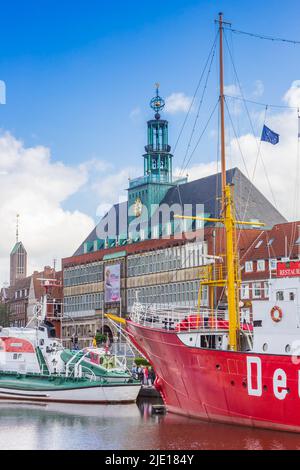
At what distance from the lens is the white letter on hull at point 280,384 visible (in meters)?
30.3

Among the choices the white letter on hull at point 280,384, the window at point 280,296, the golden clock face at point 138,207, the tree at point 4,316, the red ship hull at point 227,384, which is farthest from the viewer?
the tree at point 4,316

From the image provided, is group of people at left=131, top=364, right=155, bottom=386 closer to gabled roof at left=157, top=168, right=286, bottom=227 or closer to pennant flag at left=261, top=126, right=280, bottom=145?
pennant flag at left=261, top=126, right=280, bottom=145

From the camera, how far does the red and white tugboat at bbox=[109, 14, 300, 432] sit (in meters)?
30.7

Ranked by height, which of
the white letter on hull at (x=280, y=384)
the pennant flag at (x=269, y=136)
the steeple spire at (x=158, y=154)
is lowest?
the white letter on hull at (x=280, y=384)

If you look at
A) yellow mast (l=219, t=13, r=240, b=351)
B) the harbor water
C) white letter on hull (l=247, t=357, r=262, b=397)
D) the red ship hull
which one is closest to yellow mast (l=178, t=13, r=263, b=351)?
yellow mast (l=219, t=13, r=240, b=351)

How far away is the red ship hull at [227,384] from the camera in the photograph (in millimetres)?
30422

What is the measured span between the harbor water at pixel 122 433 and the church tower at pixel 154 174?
2044 inches

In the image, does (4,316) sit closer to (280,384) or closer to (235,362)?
(235,362)

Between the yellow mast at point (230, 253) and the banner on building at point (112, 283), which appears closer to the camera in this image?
the yellow mast at point (230, 253)

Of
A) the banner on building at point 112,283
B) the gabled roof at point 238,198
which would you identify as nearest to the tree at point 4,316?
the banner on building at point 112,283

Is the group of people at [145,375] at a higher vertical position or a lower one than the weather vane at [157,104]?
lower

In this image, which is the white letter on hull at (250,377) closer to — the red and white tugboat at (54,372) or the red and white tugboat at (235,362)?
the red and white tugboat at (235,362)

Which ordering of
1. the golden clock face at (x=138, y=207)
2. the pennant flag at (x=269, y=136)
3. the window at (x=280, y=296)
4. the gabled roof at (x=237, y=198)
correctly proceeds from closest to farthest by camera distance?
the window at (x=280, y=296) → the pennant flag at (x=269, y=136) → the gabled roof at (x=237, y=198) → the golden clock face at (x=138, y=207)
